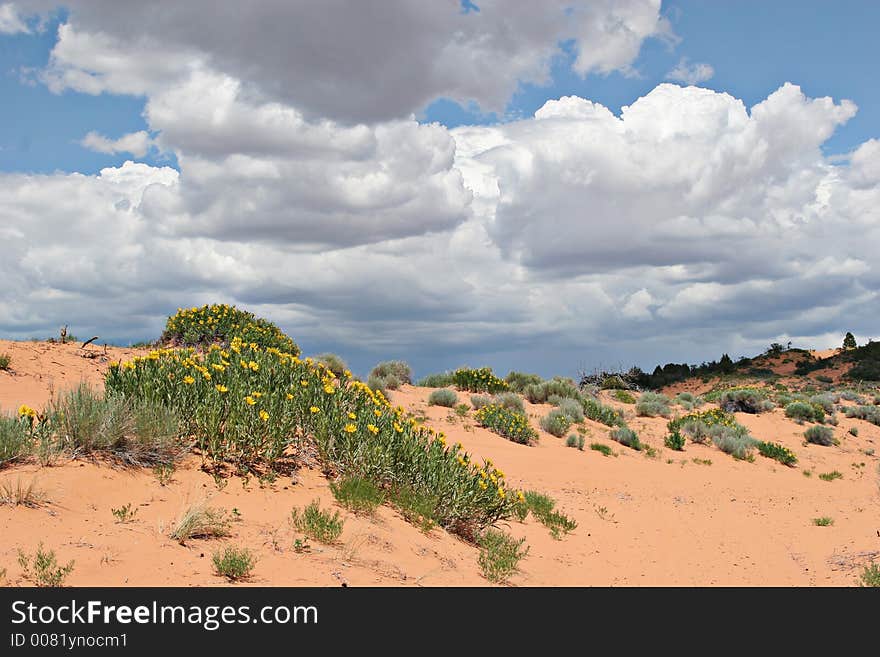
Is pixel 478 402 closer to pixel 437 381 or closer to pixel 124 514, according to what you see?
pixel 437 381

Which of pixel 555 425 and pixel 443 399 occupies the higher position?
pixel 443 399

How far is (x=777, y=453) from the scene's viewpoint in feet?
71.1

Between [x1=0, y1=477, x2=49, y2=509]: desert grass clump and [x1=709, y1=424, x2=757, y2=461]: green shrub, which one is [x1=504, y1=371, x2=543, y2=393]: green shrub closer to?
[x1=709, y1=424, x2=757, y2=461]: green shrub

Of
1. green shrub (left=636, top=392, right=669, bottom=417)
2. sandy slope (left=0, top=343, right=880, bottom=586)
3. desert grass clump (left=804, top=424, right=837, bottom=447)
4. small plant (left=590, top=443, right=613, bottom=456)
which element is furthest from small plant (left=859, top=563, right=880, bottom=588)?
green shrub (left=636, top=392, right=669, bottom=417)

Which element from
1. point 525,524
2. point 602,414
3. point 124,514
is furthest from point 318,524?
point 602,414

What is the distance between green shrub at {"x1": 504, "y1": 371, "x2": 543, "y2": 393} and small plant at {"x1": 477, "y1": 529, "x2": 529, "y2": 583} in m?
17.9

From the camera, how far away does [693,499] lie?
1502 cm

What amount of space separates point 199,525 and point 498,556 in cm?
327

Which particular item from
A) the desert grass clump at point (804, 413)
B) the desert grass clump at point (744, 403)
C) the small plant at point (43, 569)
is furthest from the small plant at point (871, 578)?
the desert grass clump at point (744, 403)

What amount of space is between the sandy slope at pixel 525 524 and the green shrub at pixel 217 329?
252cm
